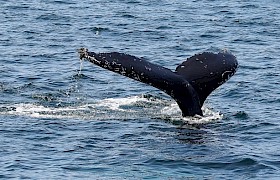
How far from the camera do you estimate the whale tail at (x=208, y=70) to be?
1706 centimetres

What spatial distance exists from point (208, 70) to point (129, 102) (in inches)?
161

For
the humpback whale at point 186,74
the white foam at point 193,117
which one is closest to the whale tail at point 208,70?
the humpback whale at point 186,74

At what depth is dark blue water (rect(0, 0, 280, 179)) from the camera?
15.8 metres

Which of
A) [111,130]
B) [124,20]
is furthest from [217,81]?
[124,20]

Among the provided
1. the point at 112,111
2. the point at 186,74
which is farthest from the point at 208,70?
the point at 112,111

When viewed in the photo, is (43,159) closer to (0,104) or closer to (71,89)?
(0,104)

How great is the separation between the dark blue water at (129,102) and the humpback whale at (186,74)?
71 centimetres

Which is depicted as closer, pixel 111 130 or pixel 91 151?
pixel 91 151

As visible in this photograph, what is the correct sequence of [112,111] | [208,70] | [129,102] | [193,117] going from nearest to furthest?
1. [208,70]
2. [193,117]
3. [112,111]
4. [129,102]

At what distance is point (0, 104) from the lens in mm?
20328

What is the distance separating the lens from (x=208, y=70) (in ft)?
56.4

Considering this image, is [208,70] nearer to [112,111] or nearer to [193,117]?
[193,117]

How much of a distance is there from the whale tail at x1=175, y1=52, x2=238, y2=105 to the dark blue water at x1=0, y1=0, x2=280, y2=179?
0.96 m

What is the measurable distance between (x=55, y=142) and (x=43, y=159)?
122 cm
